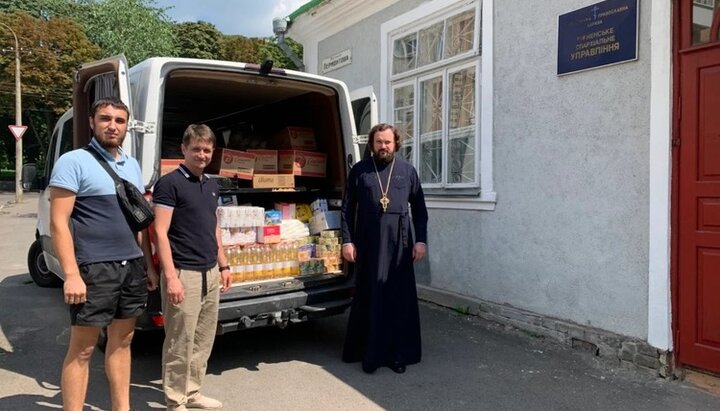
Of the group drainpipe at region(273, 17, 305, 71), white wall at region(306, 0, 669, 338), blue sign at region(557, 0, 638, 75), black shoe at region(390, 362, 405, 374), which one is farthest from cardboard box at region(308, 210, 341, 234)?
drainpipe at region(273, 17, 305, 71)

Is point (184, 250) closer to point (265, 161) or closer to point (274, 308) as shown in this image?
point (274, 308)

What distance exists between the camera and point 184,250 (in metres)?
3.28

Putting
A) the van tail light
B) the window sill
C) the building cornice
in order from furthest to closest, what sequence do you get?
1. the building cornice
2. the window sill
3. the van tail light

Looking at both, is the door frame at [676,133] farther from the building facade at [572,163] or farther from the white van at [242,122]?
the white van at [242,122]

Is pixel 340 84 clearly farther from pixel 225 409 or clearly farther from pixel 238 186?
pixel 225 409

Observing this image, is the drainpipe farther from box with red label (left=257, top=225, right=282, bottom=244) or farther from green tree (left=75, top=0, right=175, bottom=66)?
green tree (left=75, top=0, right=175, bottom=66)

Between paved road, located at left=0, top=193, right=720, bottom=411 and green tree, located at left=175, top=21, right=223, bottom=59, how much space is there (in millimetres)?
31686

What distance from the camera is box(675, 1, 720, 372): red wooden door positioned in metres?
3.71

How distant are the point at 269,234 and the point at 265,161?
82cm

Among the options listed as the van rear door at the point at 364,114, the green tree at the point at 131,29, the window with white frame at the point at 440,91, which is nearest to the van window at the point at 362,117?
the van rear door at the point at 364,114

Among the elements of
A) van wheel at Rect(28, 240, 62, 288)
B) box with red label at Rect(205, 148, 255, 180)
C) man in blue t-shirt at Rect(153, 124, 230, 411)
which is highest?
box with red label at Rect(205, 148, 255, 180)

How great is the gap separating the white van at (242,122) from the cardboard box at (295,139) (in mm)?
96

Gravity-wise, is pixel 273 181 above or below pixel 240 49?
below

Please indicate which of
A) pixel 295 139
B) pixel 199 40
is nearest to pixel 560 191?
pixel 295 139
